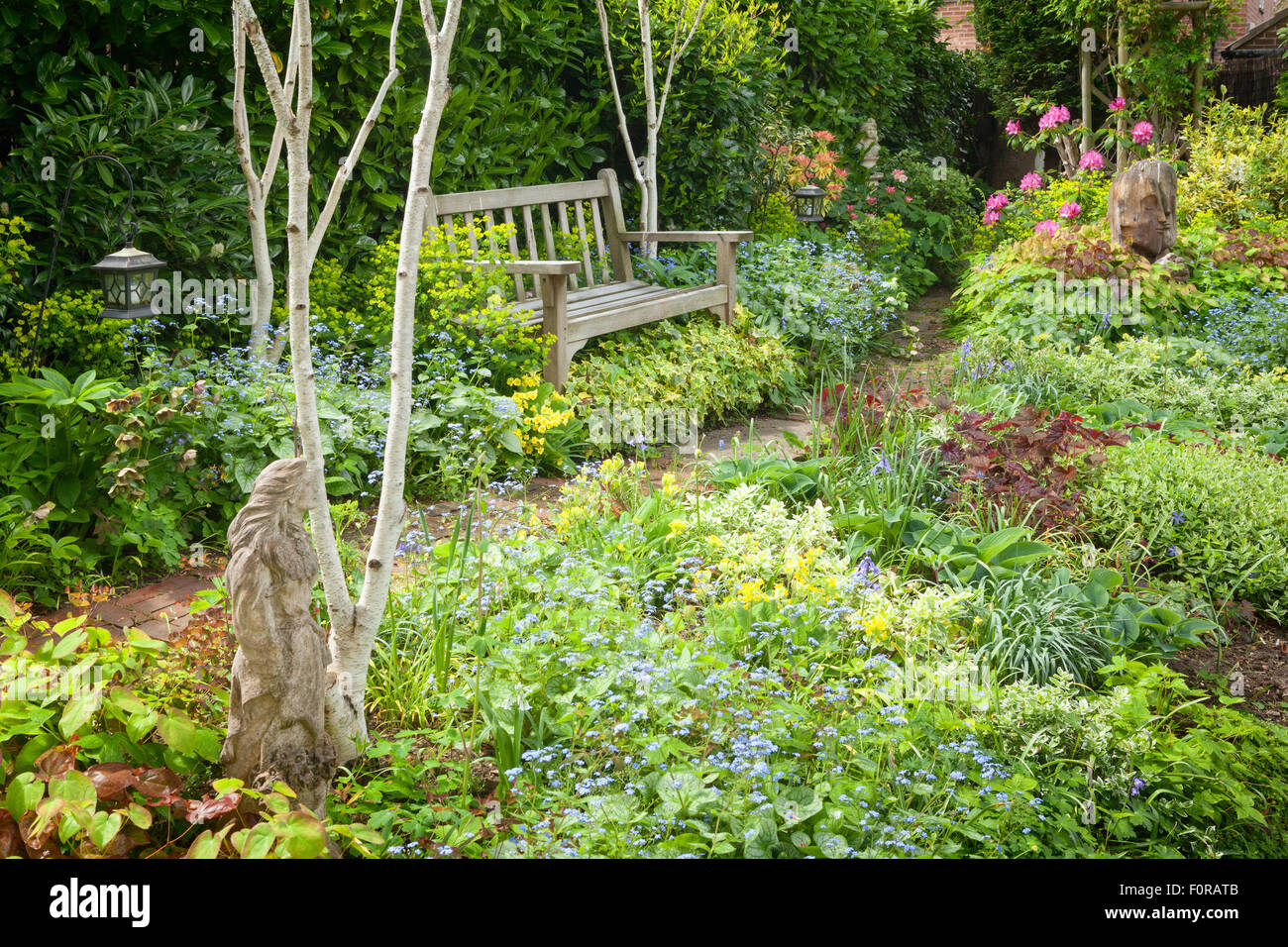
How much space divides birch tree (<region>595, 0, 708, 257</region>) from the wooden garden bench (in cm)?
42

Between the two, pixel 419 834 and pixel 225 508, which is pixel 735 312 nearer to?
pixel 225 508

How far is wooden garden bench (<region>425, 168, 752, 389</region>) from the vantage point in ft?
18.2

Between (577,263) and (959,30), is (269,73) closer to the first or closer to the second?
(577,263)

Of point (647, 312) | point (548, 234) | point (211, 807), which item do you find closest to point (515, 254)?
point (548, 234)

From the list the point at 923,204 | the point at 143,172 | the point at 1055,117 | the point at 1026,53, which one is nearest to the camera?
the point at 143,172

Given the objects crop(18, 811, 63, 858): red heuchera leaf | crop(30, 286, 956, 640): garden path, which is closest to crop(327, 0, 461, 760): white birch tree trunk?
crop(18, 811, 63, 858): red heuchera leaf

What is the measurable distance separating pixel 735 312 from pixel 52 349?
4.13 m

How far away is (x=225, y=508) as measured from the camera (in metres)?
4.04

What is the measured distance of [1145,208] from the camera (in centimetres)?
728

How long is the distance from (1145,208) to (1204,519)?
13.8 feet

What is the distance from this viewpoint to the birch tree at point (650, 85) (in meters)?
7.11

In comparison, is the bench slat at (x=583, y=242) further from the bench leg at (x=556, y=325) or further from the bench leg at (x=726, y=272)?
the bench leg at (x=556, y=325)

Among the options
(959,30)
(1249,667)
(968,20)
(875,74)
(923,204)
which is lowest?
(1249,667)
